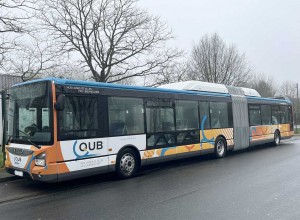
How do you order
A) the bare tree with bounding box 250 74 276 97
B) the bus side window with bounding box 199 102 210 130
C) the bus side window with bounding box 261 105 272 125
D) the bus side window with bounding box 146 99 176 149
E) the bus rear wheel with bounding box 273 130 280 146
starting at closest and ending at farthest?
the bus side window with bounding box 146 99 176 149 → the bus side window with bounding box 199 102 210 130 → the bus side window with bounding box 261 105 272 125 → the bus rear wheel with bounding box 273 130 280 146 → the bare tree with bounding box 250 74 276 97

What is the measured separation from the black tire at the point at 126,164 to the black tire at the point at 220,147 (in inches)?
196

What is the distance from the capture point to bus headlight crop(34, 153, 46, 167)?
7.24 m

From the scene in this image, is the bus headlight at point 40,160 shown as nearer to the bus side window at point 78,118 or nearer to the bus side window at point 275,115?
the bus side window at point 78,118

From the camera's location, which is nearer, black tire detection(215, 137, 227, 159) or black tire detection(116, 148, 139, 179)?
black tire detection(116, 148, 139, 179)

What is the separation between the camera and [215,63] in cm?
3353

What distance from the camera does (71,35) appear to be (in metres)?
22.1

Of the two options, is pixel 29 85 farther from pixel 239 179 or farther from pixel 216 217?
pixel 239 179

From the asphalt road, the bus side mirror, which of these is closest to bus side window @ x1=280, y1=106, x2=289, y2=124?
the asphalt road

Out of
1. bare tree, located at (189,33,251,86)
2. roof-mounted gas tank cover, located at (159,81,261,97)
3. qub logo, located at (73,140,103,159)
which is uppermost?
bare tree, located at (189,33,251,86)

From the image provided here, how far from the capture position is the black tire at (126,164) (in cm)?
897

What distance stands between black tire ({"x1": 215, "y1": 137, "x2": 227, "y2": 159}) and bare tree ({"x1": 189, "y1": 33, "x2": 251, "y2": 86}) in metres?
19.9

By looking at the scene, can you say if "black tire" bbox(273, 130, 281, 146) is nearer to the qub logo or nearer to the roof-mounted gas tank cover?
the roof-mounted gas tank cover

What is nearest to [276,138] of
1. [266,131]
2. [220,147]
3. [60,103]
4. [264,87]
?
[266,131]

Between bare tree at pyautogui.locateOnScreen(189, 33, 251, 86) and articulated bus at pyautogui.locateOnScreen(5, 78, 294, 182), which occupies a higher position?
bare tree at pyautogui.locateOnScreen(189, 33, 251, 86)
